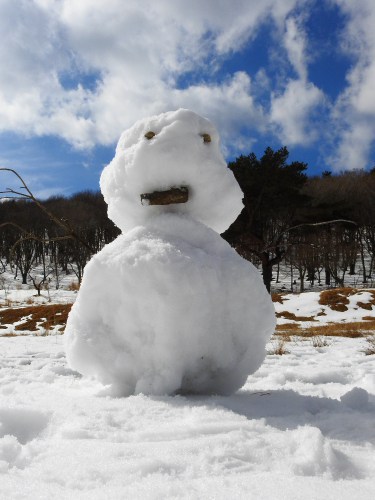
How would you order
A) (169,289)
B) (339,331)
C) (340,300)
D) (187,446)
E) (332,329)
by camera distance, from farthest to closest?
1. (340,300)
2. (332,329)
3. (339,331)
4. (169,289)
5. (187,446)

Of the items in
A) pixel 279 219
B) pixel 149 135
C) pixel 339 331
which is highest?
pixel 279 219

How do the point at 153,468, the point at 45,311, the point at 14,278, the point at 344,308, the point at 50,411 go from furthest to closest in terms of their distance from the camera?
the point at 14,278
the point at 344,308
the point at 45,311
the point at 50,411
the point at 153,468

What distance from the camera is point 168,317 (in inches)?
94.0

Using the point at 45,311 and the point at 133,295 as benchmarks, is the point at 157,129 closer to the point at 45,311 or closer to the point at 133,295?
the point at 133,295

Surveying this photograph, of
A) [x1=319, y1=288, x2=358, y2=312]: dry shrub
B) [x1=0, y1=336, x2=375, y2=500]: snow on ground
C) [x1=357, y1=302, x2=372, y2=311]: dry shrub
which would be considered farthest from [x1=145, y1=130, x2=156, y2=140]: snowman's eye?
[x1=357, y1=302, x2=372, y2=311]: dry shrub

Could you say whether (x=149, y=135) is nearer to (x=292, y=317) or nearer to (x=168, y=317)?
(x=168, y=317)

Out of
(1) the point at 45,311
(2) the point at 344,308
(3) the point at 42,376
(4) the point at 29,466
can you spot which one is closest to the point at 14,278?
(1) the point at 45,311

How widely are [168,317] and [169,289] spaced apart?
17 cm

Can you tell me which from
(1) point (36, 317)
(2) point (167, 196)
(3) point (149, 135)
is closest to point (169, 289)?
(2) point (167, 196)

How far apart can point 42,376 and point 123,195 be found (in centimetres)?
171

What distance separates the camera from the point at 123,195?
9.61 ft

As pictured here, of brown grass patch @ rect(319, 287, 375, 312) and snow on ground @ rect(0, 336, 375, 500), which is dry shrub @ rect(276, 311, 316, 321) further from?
snow on ground @ rect(0, 336, 375, 500)

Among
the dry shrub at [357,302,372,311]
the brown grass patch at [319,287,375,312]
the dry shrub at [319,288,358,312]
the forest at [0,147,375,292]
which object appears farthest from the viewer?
the forest at [0,147,375,292]

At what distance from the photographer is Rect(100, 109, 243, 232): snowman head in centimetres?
276
